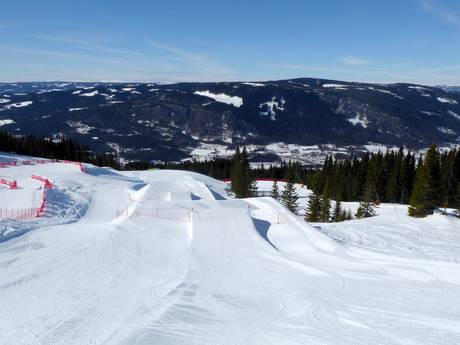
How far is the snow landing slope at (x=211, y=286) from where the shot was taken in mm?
11016

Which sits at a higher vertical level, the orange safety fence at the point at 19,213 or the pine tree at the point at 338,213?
the orange safety fence at the point at 19,213

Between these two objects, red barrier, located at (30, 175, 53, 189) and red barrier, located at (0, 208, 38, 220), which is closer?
red barrier, located at (0, 208, 38, 220)

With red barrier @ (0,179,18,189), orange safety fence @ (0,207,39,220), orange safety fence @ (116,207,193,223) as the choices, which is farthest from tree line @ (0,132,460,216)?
orange safety fence @ (0,207,39,220)

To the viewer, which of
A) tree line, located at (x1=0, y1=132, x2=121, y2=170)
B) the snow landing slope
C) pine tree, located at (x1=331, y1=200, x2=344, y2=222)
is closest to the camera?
the snow landing slope

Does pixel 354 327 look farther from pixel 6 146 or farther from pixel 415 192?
pixel 6 146

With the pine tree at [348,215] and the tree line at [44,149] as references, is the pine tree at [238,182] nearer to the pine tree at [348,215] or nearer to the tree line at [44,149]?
Answer: the pine tree at [348,215]

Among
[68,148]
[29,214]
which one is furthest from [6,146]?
[29,214]

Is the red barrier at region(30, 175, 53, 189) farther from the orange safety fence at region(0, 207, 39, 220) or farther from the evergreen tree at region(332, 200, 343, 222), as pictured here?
the evergreen tree at region(332, 200, 343, 222)

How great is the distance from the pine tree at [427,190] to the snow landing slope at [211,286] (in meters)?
14.2

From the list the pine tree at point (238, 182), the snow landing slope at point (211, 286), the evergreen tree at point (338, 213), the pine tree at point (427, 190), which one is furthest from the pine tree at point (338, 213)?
the snow landing slope at point (211, 286)

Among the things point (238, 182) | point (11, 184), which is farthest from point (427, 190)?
point (11, 184)

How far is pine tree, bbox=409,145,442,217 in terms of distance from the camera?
39.2m

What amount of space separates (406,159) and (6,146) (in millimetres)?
87498

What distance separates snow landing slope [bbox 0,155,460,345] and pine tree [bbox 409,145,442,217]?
46.7 ft
